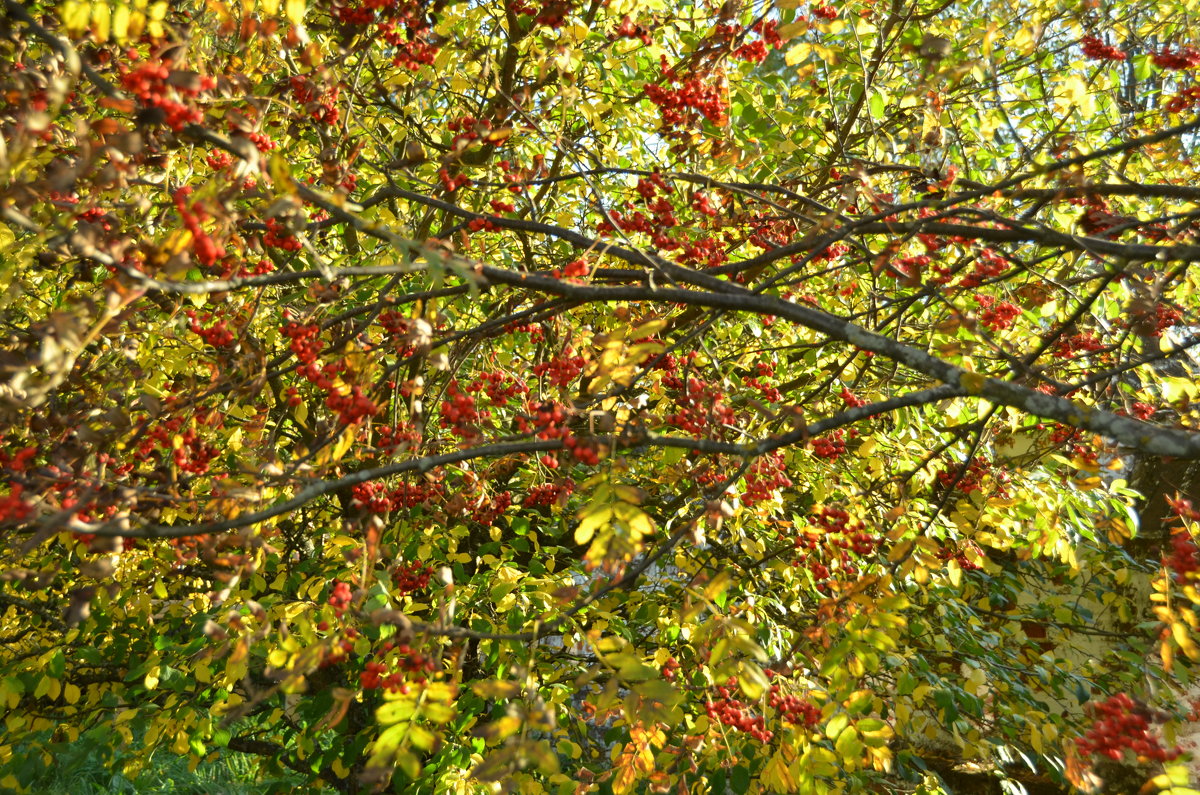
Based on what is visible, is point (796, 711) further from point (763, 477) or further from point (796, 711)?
point (763, 477)

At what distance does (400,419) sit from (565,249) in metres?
1.28

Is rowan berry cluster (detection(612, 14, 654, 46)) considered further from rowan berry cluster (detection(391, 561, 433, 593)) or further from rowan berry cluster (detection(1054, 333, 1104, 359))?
Result: rowan berry cluster (detection(391, 561, 433, 593))

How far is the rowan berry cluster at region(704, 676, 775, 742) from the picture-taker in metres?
2.69

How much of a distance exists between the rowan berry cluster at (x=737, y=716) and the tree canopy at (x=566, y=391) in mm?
20

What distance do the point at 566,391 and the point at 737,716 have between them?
1.21 meters

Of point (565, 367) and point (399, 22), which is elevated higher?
point (399, 22)

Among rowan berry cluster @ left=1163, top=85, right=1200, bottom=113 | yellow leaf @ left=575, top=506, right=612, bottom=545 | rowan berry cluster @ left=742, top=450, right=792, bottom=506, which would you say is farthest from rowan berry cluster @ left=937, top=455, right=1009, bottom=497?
yellow leaf @ left=575, top=506, right=612, bottom=545

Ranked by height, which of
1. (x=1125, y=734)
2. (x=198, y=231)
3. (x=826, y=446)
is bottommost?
(x=1125, y=734)

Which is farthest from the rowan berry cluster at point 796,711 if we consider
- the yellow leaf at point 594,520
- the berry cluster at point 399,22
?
the berry cluster at point 399,22

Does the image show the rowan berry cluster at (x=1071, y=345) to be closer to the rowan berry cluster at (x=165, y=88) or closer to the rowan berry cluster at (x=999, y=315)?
the rowan berry cluster at (x=999, y=315)

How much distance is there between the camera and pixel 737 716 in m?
2.70

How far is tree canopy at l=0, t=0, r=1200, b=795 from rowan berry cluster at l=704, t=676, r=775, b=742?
0.02 m

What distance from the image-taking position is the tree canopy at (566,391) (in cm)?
170

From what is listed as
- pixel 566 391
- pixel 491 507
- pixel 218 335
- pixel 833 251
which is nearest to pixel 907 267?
pixel 833 251
